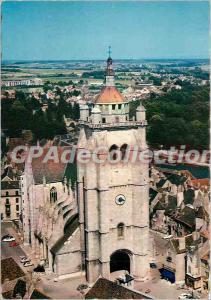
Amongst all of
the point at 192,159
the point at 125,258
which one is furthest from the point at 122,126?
the point at 192,159

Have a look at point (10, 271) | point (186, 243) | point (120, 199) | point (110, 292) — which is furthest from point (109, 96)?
point (10, 271)

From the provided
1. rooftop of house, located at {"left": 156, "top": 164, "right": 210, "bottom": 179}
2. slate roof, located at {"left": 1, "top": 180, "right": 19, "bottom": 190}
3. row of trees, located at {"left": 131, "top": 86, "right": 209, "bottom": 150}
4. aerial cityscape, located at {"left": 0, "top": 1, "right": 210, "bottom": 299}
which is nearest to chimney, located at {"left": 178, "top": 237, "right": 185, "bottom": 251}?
aerial cityscape, located at {"left": 0, "top": 1, "right": 210, "bottom": 299}

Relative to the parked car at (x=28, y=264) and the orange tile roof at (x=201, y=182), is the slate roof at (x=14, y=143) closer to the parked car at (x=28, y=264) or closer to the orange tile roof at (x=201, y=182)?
the orange tile roof at (x=201, y=182)

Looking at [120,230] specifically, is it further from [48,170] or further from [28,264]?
[48,170]

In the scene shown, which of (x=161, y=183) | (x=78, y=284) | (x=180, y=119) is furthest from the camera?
(x=180, y=119)

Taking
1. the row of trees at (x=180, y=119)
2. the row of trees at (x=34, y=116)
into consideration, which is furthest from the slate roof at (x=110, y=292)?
the row of trees at (x=34, y=116)

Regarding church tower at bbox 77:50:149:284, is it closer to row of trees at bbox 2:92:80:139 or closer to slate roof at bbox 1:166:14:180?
slate roof at bbox 1:166:14:180

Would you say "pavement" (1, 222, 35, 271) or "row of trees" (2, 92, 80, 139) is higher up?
"row of trees" (2, 92, 80, 139)

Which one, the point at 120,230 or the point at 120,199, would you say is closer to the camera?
the point at 120,199
